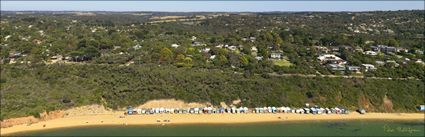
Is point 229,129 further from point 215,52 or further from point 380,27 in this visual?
point 380,27

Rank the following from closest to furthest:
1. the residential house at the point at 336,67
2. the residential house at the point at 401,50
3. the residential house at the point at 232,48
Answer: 1. the residential house at the point at 336,67
2. the residential house at the point at 401,50
3. the residential house at the point at 232,48

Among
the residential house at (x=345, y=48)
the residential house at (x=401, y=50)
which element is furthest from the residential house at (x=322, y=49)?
the residential house at (x=401, y=50)

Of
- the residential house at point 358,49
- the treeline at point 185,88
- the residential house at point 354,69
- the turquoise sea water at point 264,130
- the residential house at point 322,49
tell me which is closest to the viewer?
→ the turquoise sea water at point 264,130

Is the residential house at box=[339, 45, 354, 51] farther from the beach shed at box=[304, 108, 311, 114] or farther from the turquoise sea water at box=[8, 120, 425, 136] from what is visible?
the turquoise sea water at box=[8, 120, 425, 136]

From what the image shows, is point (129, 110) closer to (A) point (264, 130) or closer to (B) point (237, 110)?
(B) point (237, 110)

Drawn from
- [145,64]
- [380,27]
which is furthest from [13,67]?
[380,27]

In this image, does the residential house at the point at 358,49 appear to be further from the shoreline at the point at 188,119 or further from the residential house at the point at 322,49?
the shoreline at the point at 188,119

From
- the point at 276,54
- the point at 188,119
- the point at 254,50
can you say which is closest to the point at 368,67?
the point at 276,54
